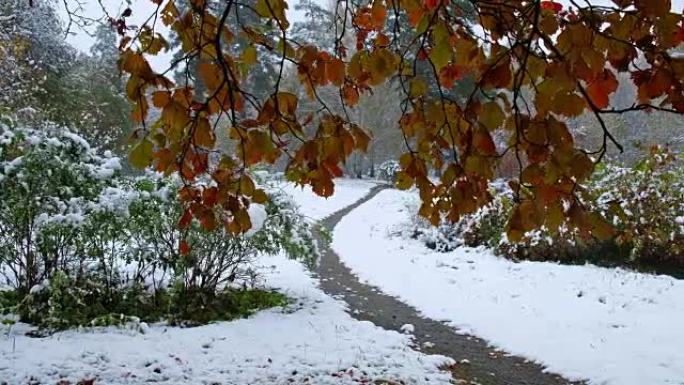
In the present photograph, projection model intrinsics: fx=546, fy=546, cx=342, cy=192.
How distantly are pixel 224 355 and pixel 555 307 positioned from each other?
455cm

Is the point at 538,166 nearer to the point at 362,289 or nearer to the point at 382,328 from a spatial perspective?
the point at 382,328

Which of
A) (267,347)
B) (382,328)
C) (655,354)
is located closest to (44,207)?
(267,347)

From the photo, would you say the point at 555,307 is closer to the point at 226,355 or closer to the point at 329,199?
the point at 226,355

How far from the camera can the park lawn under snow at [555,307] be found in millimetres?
5316

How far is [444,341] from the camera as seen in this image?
6.21 meters

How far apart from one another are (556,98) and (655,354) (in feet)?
16.3

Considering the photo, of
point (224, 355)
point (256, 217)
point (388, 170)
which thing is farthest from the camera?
point (388, 170)

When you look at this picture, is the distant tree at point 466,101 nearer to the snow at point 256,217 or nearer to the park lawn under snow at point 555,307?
the park lawn under snow at point 555,307

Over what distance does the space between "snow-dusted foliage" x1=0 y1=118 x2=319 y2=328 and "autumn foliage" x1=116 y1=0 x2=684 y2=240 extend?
3726 mm

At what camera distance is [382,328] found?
6535mm

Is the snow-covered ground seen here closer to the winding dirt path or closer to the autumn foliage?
the winding dirt path

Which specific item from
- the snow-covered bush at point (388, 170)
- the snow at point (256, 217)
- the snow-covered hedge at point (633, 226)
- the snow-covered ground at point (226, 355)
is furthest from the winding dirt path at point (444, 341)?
the snow-covered bush at point (388, 170)

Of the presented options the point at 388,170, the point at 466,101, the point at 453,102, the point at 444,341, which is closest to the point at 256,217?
the point at 444,341

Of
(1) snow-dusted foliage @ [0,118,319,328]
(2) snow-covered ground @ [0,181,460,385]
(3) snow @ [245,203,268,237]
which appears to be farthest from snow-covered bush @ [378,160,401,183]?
(2) snow-covered ground @ [0,181,460,385]
